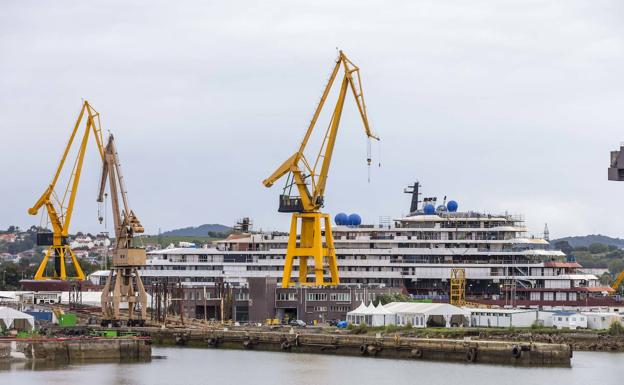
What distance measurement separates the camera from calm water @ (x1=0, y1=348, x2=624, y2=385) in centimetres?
6544

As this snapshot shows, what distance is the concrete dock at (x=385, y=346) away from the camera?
72438 millimetres

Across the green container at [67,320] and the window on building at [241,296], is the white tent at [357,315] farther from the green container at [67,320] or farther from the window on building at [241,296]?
the green container at [67,320]

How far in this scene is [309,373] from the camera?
69.9 m

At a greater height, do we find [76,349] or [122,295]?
[122,295]

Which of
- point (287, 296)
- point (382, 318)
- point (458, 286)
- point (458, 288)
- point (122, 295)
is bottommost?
point (382, 318)

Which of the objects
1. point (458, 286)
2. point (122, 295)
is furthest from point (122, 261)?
point (458, 286)

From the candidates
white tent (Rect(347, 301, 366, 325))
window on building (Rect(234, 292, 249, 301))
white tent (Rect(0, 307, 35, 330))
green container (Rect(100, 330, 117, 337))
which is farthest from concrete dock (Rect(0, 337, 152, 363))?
window on building (Rect(234, 292, 249, 301))

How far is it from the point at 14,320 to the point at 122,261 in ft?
59.3

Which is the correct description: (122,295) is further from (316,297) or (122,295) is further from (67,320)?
(316,297)

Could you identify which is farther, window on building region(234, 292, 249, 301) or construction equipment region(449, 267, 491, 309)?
window on building region(234, 292, 249, 301)

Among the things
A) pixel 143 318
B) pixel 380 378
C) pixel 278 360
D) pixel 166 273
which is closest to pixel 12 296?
pixel 166 273

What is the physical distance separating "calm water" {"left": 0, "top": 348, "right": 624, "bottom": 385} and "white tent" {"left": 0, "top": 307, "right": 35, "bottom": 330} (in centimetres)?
1013

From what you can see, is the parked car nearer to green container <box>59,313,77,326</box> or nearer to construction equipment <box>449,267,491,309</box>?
construction equipment <box>449,267,491,309</box>

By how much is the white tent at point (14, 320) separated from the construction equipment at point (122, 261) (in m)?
14.4
